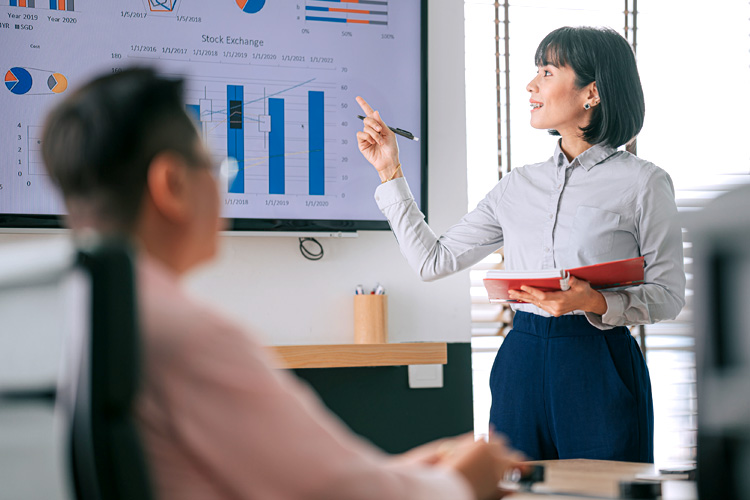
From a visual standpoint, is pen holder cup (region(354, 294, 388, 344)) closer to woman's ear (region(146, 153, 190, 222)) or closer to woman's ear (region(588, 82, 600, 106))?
woman's ear (region(588, 82, 600, 106))

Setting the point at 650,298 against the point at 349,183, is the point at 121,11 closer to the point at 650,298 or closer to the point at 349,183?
the point at 349,183

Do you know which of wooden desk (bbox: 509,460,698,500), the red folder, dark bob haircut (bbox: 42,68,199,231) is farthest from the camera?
the red folder

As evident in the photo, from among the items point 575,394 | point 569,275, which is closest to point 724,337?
point 569,275

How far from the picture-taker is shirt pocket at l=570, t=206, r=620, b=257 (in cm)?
185

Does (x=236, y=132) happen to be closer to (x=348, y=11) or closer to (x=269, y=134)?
(x=269, y=134)

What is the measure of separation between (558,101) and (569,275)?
58 cm

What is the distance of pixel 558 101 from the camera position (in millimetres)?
1977

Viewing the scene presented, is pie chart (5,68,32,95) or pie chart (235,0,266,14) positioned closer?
pie chart (5,68,32,95)

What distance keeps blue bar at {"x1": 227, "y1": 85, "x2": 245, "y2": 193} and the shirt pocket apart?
1.10 meters

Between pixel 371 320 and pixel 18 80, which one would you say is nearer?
pixel 18 80

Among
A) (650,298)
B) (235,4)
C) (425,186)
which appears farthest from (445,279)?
(235,4)

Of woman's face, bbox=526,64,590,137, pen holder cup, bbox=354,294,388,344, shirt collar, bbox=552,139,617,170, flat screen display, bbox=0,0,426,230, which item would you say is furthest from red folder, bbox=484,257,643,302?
flat screen display, bbox=0,0,426,230

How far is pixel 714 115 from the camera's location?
3.03 m

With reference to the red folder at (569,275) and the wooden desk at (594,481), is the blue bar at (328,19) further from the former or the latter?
the wooden desk at (594,481)
